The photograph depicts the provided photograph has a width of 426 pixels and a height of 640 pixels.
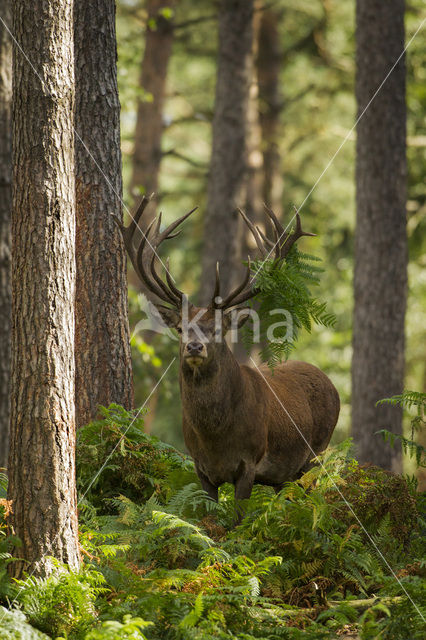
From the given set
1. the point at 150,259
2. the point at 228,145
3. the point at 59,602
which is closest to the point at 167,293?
the point at 150,259

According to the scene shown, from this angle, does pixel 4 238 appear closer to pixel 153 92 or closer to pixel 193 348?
pixel 193 348

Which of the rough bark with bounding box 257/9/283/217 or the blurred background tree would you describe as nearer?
the blurred background tree

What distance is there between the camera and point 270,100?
814 inches

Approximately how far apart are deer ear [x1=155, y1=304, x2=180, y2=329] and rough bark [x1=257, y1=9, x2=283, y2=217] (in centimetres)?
1279

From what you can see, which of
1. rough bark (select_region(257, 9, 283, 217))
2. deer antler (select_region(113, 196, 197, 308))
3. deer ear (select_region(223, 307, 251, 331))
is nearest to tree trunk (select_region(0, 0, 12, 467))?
deer antler (select_region(113, 196, 197, 308))

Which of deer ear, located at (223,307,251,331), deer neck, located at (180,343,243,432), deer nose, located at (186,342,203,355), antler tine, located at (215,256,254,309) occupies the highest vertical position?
antler tine, located at (215,256,254,309)

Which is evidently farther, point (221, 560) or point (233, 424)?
point (233, 424)

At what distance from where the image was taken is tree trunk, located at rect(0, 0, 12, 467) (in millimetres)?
9102

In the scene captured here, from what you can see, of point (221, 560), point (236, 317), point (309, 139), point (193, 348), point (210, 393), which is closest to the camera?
point (221, 560)

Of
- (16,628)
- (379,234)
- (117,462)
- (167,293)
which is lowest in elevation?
(16,628)

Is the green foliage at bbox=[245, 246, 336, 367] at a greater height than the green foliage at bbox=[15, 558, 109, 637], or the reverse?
the green foliage at bbox=[245, 246, 336, 367]

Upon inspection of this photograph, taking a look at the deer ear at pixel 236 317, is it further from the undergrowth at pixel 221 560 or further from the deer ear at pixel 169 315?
the undergrowth at pixel 221 560

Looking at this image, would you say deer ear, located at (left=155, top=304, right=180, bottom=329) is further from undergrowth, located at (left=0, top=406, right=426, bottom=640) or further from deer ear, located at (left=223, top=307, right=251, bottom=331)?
undergrowth, located at (left=0, top=406, right=426, bottom=640)

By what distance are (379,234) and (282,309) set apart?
450 cm
